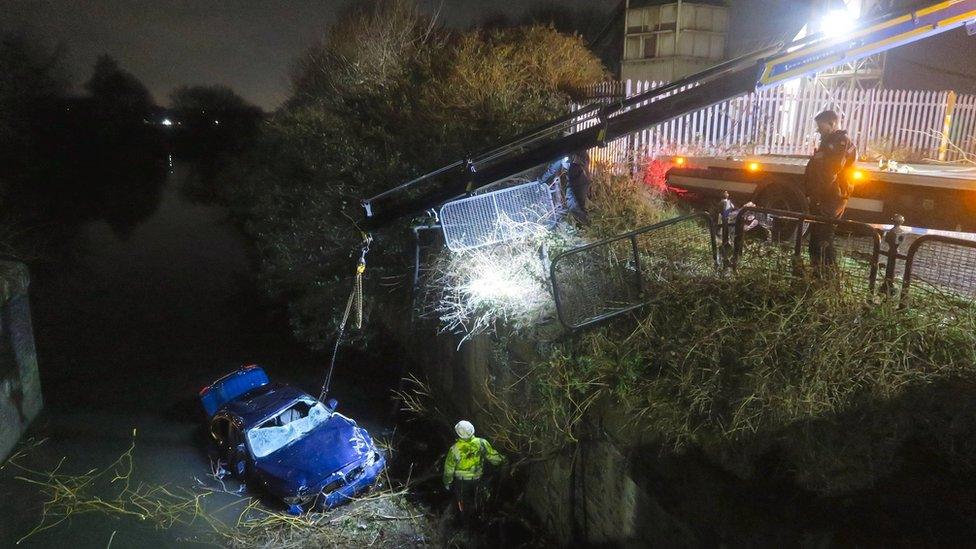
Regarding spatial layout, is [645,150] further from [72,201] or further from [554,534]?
[72,201]

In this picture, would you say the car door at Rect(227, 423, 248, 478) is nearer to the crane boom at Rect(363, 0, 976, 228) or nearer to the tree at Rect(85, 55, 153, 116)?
the crane boom at Rect(363, 0, 976, 228)

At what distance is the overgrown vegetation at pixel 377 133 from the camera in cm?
1273

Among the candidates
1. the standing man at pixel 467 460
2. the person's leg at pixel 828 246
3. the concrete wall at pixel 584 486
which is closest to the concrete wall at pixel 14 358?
the concrete wall at pixel 584 486

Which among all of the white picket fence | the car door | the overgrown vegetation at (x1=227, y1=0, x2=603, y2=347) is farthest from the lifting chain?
the white picket fence

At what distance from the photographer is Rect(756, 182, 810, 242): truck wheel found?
6.93 meters

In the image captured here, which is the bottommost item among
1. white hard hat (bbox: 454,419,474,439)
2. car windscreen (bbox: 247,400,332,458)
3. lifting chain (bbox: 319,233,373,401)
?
car windscreen (bbox: 247,400,332,458)

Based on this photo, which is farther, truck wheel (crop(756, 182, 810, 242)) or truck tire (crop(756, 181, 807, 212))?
truck tire (crop(756, 181, 807, 212))

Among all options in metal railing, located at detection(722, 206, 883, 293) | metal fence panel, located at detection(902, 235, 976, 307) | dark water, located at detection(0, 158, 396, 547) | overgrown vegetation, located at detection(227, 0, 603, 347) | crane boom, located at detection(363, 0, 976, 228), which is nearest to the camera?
metal fence panel, located at detection(902, 235, 976, 307)

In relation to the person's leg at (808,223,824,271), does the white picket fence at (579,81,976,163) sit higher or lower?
higher

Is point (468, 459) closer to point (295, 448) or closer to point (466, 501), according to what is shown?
point (466, 501)

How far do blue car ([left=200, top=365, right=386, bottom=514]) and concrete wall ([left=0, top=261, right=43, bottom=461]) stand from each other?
3423 millimetres

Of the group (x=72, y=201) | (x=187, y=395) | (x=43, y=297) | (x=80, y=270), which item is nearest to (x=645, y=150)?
(x=187, y=395)

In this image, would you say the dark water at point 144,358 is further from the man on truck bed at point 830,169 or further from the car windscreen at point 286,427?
the man on truck bed at point 830,169

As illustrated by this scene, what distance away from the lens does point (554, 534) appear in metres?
6.52
